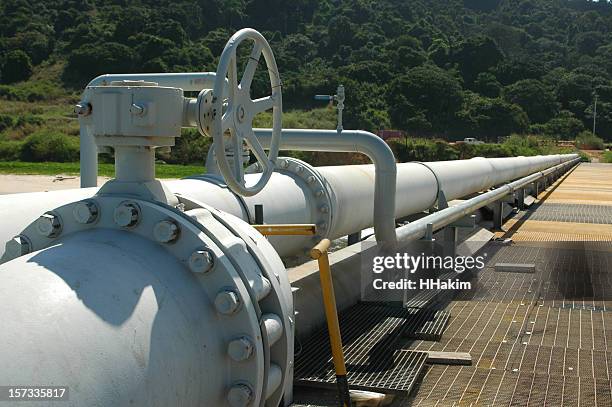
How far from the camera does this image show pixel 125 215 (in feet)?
6.94

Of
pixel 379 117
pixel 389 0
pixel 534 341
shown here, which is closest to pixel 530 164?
pixel 534 341

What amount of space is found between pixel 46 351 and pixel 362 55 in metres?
103

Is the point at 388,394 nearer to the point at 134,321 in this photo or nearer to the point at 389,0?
the point at 134,321

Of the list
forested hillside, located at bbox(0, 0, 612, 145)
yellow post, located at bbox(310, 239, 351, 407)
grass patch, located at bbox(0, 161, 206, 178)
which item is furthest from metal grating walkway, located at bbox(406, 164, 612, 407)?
forested hillside, located at bbox(0, 0, 612, 145)

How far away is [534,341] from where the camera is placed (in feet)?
16.3

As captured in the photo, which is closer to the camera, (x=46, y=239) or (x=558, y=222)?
(x=46, y=239)

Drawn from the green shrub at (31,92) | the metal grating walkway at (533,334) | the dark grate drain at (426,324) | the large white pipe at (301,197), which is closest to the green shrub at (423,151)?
the metal grating walkway at (533,334)

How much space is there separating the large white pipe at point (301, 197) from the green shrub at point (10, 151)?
4390 centimetres

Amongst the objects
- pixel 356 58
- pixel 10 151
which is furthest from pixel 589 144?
pixel 10 151

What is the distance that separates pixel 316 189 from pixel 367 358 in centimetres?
129

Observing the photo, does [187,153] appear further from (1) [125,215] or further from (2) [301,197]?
(1) [125,215]

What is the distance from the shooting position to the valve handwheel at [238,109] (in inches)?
93.0

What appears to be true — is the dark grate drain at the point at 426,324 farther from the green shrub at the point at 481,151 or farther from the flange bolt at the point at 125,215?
the green shrub at the point at 481,151

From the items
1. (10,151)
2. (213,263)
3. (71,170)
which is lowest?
(71,170)
